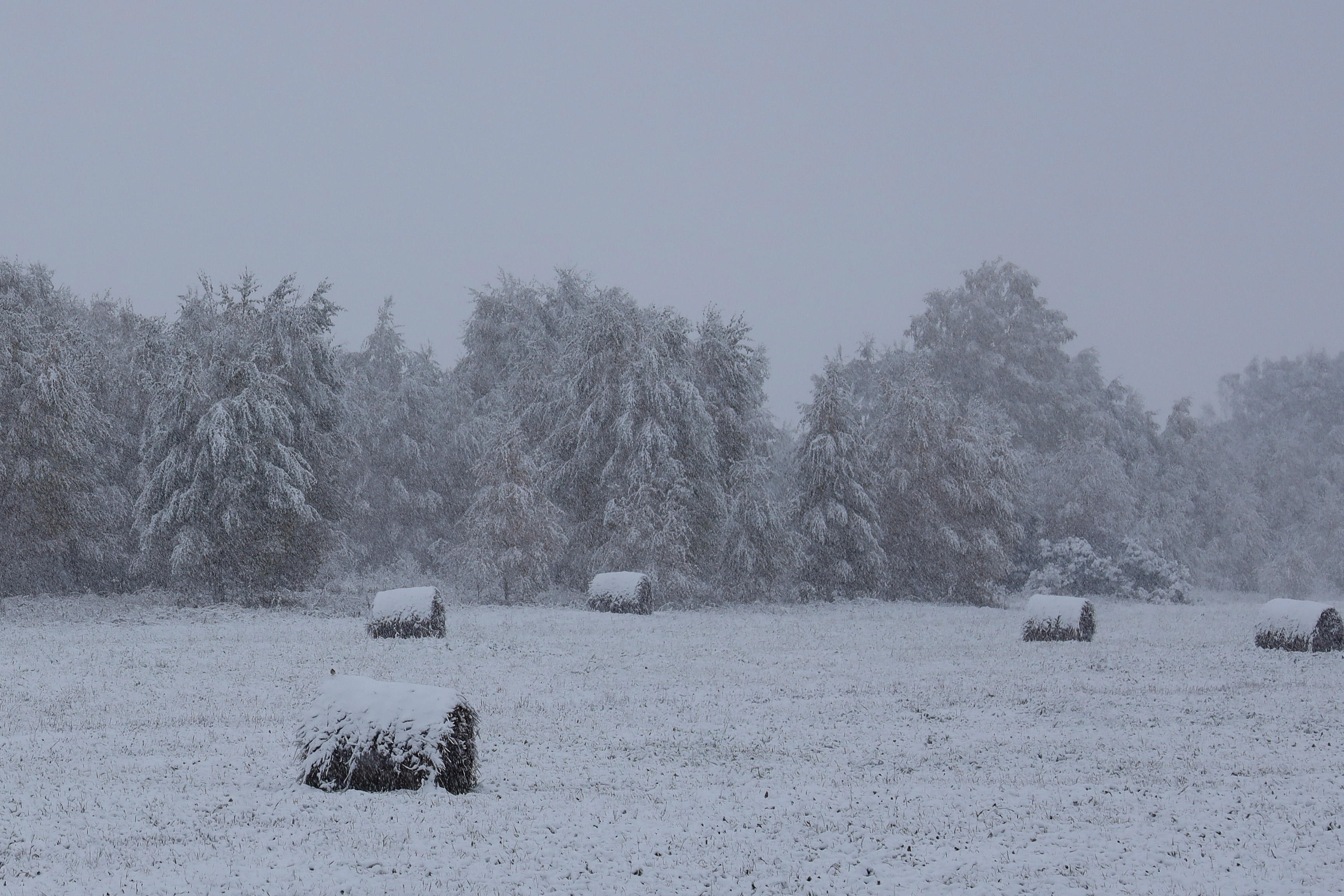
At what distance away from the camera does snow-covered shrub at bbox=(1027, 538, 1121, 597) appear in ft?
143

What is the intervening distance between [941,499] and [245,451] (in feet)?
78.3

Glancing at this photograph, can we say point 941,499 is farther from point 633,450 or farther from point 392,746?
point 392,746

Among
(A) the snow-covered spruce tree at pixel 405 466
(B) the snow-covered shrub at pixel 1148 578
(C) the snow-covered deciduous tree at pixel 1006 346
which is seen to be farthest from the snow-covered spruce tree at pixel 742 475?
(C) the snow-covered deciduous tree at pixel 1006 346

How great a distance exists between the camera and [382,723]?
940cm

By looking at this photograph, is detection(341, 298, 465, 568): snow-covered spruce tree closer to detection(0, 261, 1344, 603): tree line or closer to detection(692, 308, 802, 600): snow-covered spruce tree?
detection(0, 261, 1344, 603): tree line

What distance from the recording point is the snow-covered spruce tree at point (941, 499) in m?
39.0

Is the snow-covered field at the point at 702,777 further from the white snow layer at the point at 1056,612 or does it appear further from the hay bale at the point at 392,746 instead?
the white snow layer at the point at 1056,612

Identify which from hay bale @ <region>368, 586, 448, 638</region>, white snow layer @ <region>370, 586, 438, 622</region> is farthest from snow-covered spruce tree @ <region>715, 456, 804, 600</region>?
hay bale @ <region>368, 586, 448, 638</region>

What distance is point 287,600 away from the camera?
3127 cm

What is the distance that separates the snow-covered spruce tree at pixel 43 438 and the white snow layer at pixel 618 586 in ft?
45.9

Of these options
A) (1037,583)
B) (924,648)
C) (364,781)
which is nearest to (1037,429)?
(1037,583)

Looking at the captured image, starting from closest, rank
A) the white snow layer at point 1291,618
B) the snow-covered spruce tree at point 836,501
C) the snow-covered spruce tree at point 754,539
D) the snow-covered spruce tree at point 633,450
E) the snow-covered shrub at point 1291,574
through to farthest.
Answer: the white snow layer at point 1291,618 → the snow-covered spruce tree at point 633,450 → the snow-covered spruce tree at point 754,539 → the snow-covered spruce tree at point 836,501 → the snow-covered shrub at point 1291,574

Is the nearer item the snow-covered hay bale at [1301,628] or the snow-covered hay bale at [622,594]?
the snow-covered hay bale at [1301,628]

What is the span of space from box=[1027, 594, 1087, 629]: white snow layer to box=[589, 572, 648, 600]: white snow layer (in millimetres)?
10169
